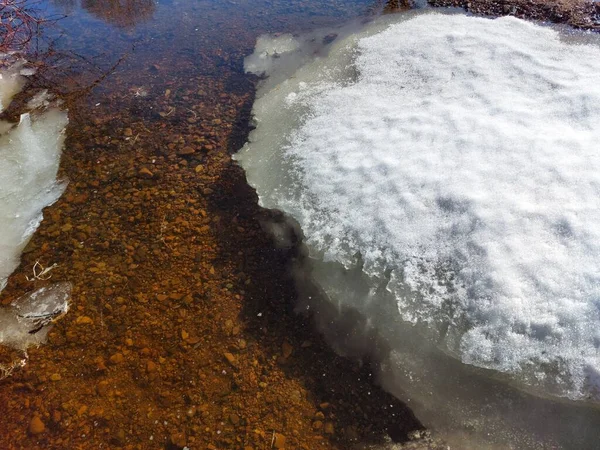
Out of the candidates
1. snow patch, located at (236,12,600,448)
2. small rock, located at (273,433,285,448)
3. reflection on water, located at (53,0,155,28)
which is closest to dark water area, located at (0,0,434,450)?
small rock, located at (273,433,285,448)

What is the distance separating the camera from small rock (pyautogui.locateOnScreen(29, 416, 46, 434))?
7.50ft

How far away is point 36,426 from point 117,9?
18.6 feet

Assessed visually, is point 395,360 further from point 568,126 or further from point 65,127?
point 65,127

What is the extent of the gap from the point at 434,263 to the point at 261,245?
130 cm

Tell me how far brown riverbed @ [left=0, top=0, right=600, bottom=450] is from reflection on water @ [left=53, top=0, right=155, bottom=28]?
158cm

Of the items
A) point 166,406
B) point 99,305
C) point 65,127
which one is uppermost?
point 65,127

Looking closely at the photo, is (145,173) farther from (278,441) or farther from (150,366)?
(278,441)

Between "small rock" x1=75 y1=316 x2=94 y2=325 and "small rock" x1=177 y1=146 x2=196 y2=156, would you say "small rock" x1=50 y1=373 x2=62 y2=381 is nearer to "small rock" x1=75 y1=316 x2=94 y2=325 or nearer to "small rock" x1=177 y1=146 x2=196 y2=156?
"small rock" x1=75 y1=316 x2=94 y2=325

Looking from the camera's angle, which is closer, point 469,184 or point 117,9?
point 469,184

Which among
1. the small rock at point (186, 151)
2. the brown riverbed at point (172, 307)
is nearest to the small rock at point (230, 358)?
the brown riverbed at point (172, 307)

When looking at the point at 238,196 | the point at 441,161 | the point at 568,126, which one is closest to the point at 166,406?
A: the point at 238,196

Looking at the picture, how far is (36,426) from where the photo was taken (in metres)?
2.30

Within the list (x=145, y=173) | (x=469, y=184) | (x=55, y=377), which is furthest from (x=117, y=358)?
(x=469, y=184)

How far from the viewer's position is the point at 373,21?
16.7ft
